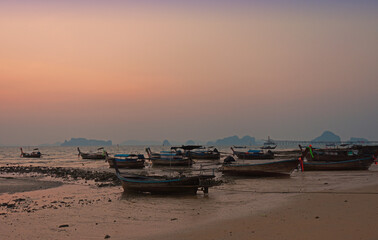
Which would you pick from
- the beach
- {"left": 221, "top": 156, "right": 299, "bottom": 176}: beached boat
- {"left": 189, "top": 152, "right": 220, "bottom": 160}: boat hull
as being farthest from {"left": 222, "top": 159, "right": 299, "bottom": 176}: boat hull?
{"left": 189, "top": 152, "right": 220, "bottom": 160}: boat hull

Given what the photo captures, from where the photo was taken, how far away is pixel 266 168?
81.3 feet

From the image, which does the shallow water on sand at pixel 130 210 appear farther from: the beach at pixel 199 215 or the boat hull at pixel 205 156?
the boat hull at pixel 205 156

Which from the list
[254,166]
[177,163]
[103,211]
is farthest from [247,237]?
[177,163]

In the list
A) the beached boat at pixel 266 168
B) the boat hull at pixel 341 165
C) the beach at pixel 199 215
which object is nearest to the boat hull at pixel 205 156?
the boat hull at pixel 341 165

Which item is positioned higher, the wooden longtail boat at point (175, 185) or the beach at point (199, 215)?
the wooden longtail boat at point (175, 185)

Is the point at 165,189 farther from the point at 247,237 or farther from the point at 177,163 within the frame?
the point at 177,163

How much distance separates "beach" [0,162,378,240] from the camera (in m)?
9.23

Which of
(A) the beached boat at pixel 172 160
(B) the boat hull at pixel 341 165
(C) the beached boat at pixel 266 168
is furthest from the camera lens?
(A) the beached boat at pixel 172 160

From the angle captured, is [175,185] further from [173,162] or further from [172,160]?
[172,160]

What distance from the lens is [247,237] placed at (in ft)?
28.5

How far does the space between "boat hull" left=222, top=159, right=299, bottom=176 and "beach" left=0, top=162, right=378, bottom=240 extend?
261 inches

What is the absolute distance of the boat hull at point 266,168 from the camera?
24219mm

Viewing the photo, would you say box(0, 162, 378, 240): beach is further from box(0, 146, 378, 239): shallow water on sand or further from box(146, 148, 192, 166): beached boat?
box(146, 148, 192, 166): beached boat

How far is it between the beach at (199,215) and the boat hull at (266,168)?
662cm
